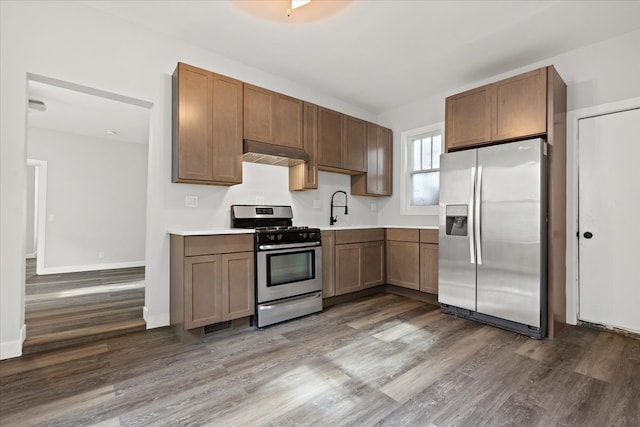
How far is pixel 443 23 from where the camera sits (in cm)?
274

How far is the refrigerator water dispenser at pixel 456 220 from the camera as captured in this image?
3.21 metres

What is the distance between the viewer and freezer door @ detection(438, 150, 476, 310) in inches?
124

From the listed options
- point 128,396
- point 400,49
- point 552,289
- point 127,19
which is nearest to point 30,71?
point 127,19

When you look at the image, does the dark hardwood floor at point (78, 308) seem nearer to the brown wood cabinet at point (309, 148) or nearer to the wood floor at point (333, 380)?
the wood floor at point (333, 380)

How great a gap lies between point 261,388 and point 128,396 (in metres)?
0.78

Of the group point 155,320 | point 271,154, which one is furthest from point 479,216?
point 155,320

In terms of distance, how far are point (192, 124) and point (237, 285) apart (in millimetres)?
1576

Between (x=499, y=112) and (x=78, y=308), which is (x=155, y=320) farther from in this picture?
(x=499, y=112)

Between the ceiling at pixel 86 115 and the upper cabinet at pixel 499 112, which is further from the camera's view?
the ceiling at pixel 86 115

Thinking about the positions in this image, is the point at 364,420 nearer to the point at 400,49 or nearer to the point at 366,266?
the point at 366,266

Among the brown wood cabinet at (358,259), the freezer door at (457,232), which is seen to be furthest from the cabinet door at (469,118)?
the brown wood cabinet at (358,259)

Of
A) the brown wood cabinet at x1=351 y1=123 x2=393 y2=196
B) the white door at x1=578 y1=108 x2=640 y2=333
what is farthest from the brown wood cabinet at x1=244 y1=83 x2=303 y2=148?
the white door at x1=578 y1=108 x2=640 y2=333

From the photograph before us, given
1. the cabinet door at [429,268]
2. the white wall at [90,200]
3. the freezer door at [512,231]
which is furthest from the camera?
the white wall at [90,200]

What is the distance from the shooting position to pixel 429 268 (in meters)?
3.76
